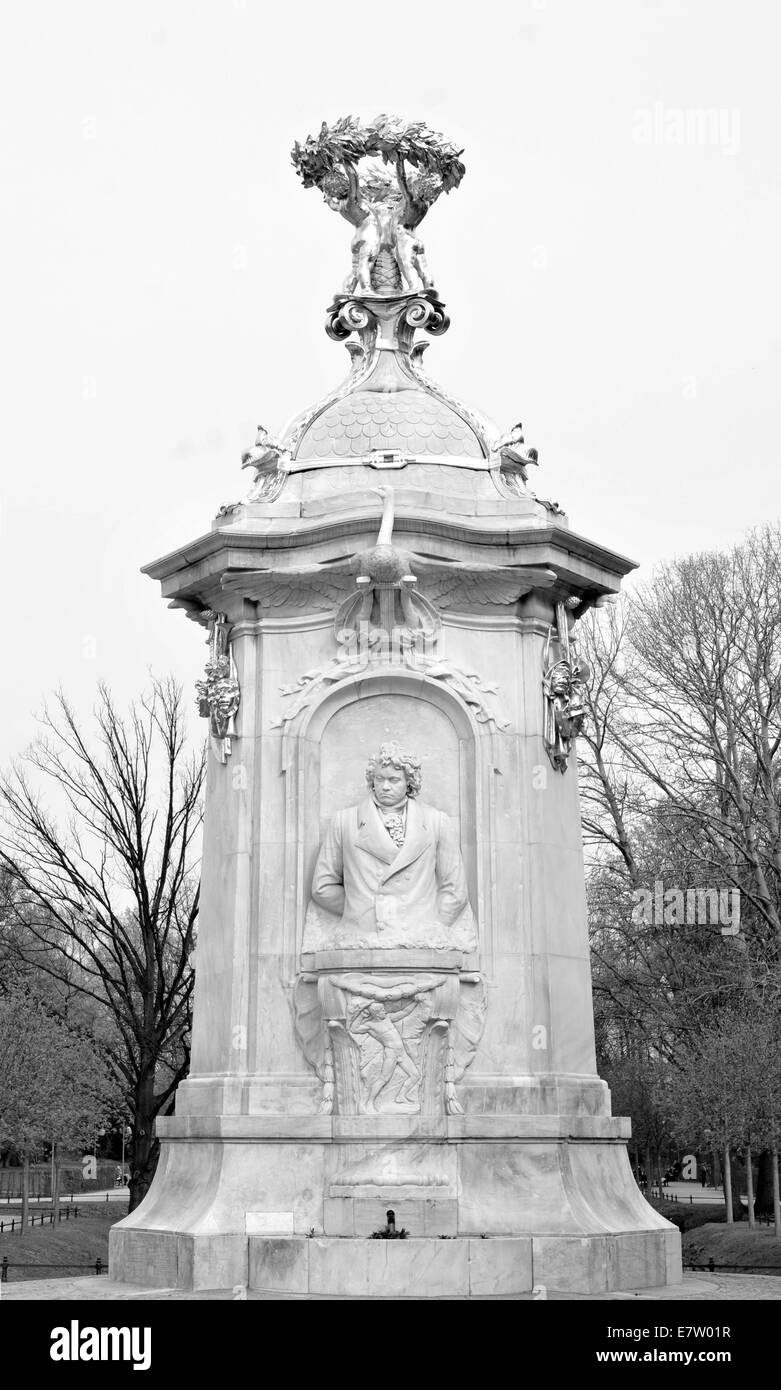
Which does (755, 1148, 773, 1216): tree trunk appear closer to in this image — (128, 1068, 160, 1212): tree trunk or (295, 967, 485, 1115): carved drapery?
(128, 1068, 160, 1212): tree trunk

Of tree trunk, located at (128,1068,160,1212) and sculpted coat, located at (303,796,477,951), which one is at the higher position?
sculpted coat, located at (303,796,477,951)

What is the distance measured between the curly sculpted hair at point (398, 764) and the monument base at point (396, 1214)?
2.63 meters

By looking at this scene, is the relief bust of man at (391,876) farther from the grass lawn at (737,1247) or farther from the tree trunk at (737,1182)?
the tree trunk at (737,1182)

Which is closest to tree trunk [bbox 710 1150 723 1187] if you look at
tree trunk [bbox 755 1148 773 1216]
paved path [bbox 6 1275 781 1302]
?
tree trunk [bbox 755 1148 773 1216]

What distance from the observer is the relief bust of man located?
46.1ft

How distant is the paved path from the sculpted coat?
2745 mm

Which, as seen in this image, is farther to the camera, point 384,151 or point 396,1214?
Result: point 384,151

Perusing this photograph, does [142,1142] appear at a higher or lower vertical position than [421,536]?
lower

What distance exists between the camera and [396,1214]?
1323 centimetres

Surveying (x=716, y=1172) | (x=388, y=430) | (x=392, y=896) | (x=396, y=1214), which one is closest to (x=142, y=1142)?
(x=392, y=896)

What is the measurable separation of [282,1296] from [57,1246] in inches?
823

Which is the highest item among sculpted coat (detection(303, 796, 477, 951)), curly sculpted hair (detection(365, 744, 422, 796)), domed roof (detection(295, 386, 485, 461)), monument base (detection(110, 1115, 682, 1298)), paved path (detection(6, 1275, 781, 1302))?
domed roof (detection(295, 386, 485, 461))

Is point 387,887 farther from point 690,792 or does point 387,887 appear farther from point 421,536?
point 690,792

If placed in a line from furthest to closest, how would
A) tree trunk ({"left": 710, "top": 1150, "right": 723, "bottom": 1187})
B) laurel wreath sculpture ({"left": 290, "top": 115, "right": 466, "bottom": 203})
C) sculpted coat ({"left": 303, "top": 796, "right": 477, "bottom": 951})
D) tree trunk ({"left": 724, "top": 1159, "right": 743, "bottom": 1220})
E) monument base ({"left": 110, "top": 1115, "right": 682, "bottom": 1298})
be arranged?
tree trunk ({"left": 710, "top": 1150, "right": 723, "bottom": 1187})
tree trunk ({"left": 724, "top": 1159, "right": 743, "bottom": 1220})
laurel wreath sculpture ({"left": 290, "top": 115, "right": 466, "bottom": 203})
sculpted coat ({"left": 303, "top": 796, "right": 477, "bottom": 951})
monument base ({"left": 110, "top": 1115, "right": 682, "bottom": 1298})
